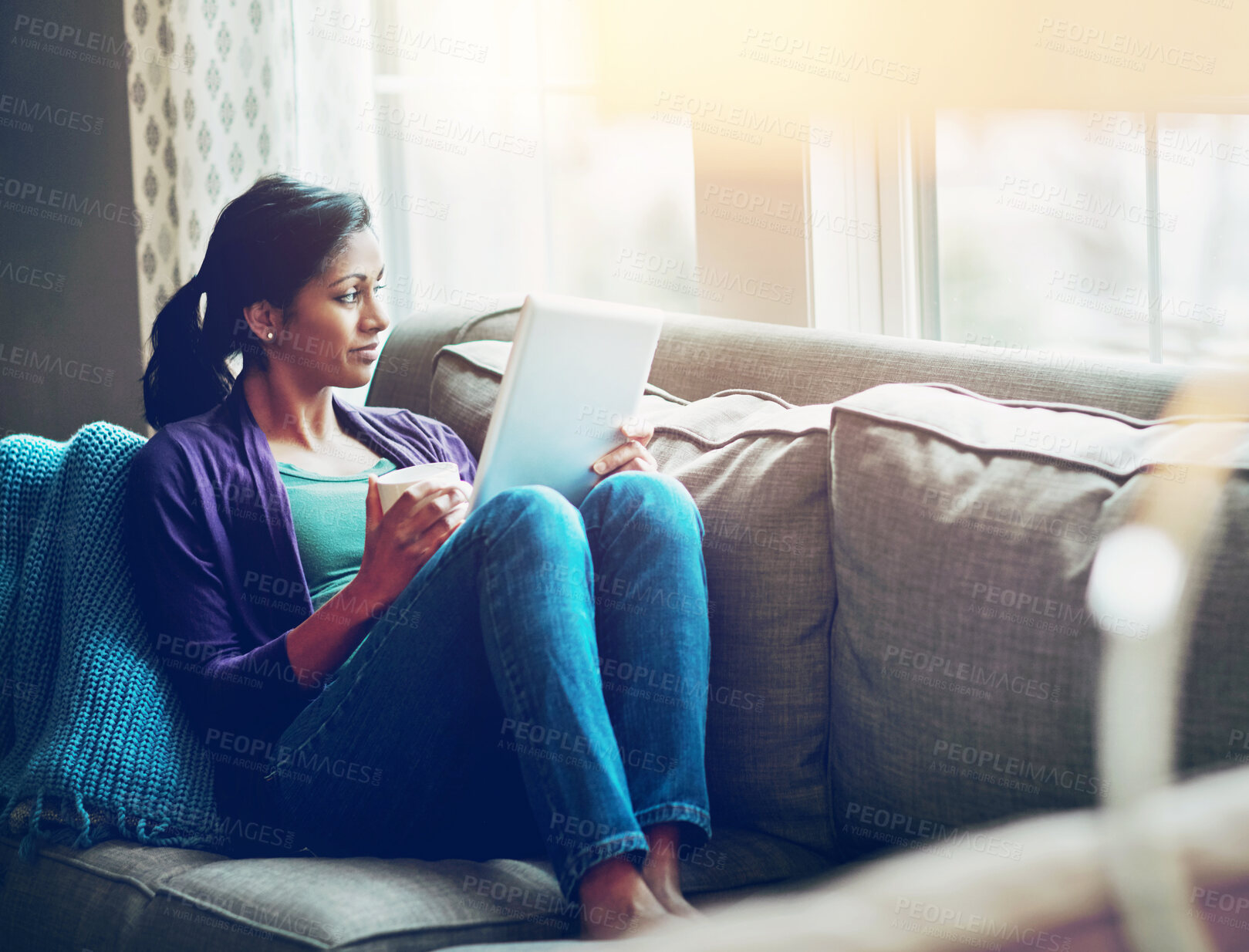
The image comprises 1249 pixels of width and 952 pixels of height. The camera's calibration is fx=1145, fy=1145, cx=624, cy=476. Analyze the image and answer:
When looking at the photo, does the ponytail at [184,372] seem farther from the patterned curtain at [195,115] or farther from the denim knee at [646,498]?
the patterned curtain at [195,115]

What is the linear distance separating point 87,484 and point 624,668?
0.69m

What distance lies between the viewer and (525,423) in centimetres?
127

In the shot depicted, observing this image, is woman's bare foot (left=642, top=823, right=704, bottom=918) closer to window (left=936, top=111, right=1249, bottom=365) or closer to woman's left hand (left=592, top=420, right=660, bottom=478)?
woman's left hand (left=592, top=420, right=660, bottom=478)

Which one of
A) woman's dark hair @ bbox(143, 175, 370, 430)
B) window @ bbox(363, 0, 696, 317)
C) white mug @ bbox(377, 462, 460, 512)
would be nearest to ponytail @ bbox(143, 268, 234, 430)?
woman's dark hair @ bbox(143, 175, 370, 430)

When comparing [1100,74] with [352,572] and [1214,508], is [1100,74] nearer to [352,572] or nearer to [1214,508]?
[1214,508]

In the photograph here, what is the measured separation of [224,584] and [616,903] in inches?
25.0

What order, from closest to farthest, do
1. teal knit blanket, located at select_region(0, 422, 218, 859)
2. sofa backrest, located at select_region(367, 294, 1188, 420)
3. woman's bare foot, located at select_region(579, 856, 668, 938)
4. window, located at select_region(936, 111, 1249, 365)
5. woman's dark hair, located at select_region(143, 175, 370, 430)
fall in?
woman's bare foot, located at select_region(579, 856, 668, 938)
teal knit blanket, located at select_region(0, 422, 218, 859)
sofa backrest, located at select_region(367, 294, 1188, 420)
woman's dark hair, located at select_region(143, 175, 370, 430)
window, located at select_region(936, 111, 1249, 365)

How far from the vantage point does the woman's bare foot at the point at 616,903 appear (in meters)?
1.00

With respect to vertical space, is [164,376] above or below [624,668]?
above

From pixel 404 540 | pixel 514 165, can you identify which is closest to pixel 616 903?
pixel 404 540

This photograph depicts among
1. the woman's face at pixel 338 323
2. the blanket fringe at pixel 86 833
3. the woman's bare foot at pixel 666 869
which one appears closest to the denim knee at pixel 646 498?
the woman's bare foot at pixel 666 869

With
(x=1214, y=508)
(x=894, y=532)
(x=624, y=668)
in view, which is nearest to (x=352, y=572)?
(x=624, y=668)

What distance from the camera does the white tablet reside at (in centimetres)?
124

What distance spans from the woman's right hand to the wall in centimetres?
152
